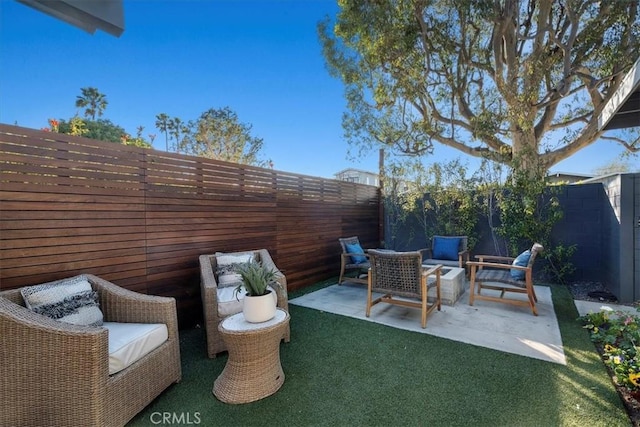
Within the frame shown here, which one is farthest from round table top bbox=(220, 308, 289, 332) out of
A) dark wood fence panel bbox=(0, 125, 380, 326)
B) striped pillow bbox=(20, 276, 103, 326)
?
dark wood fence panel bbox=(0, 125, 380, 326)

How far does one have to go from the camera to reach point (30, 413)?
5.43 ft

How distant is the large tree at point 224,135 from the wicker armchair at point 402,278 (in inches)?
314

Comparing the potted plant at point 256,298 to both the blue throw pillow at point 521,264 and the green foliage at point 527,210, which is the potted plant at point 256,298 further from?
the green foliage at point 527,210

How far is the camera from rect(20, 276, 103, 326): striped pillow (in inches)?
79.3

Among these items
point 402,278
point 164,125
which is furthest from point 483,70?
point 164,125

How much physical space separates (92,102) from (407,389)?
17.8 metres

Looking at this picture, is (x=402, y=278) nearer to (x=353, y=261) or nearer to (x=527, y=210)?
(x=353, y=261)

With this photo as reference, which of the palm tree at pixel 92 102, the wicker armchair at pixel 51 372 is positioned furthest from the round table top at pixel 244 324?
the palm tree at pixel 92 102

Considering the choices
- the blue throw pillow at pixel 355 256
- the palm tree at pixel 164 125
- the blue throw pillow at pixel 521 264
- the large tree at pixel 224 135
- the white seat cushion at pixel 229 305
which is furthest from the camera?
the palm tree at pixel 164 125

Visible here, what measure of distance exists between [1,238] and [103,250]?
715 mm

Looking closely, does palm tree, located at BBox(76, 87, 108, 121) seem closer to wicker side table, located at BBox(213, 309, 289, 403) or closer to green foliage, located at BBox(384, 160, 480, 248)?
green foliage, located at BBox(384, 160, 480, 248)

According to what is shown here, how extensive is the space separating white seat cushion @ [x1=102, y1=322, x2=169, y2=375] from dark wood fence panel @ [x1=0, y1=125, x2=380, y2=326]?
841mm

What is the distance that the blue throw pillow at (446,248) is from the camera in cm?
544

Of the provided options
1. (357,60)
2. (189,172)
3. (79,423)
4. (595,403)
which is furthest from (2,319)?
(357,60)
